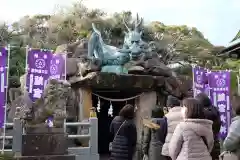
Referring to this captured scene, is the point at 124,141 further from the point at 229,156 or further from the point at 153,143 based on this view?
the point at 229,156

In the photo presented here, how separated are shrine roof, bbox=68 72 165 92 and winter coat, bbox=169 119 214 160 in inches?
402

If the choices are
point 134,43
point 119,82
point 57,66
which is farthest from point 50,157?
point 134,43

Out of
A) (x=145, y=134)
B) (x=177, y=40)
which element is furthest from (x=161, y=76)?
(x=177, y=40)

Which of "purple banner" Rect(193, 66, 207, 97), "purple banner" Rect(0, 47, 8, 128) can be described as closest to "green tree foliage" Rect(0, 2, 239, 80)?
"purple banner" Rect(193, 66, 207, 97)

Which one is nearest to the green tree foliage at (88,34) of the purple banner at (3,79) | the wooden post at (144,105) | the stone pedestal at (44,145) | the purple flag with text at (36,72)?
the wooden post at (144,105)

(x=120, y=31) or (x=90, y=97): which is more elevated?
(x=120, y=31)

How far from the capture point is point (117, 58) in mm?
14758

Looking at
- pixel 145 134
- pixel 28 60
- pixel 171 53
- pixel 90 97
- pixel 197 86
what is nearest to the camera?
pixel 145 134

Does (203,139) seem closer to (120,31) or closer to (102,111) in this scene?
(102,111)

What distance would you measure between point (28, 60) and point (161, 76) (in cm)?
647

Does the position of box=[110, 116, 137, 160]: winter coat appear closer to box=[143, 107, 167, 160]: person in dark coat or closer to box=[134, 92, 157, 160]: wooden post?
box=[143, 107, 167, 160]: person in dark coat

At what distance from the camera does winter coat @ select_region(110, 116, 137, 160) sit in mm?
5539

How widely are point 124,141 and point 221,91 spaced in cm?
659

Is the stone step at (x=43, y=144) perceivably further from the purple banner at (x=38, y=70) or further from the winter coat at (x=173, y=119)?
the purple banner at (x=38, y=70)
